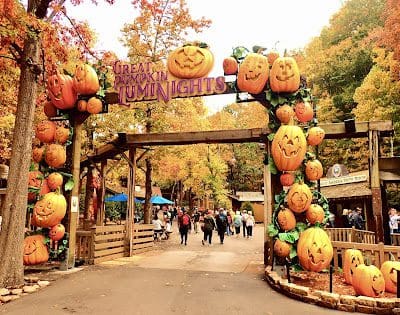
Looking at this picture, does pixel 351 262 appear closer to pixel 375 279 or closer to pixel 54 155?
pixel 375 279

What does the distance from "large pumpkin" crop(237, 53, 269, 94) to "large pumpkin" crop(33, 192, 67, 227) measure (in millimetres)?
5644

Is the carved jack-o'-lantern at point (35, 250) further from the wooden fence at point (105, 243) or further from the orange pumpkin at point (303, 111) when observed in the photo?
the orange pumpkin at point (303, 111)

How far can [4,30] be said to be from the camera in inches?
299

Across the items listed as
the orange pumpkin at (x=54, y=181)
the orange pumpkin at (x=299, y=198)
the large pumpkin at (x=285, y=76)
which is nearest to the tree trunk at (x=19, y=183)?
the orange pumpkin at (x=54, y=181)

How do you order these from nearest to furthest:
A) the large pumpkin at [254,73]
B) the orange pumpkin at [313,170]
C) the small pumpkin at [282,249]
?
the small pumpkin at [282,249], the orange pumpkin at [313,170], the large pumpkin at [254,73]

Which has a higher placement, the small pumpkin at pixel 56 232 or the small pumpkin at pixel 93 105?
the small pumpkin at pixel 93 105

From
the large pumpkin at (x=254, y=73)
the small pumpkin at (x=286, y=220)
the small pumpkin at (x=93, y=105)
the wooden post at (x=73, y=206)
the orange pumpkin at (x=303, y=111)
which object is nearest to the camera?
the small pumpkin at (x=286, y=220)

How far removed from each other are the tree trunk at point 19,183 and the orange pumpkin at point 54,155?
165cm

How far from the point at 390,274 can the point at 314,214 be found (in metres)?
2.25

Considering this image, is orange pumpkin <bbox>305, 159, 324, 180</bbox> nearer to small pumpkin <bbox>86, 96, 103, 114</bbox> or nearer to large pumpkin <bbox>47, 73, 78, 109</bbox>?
small pumpkin <bbox>86, 96, 103, 114</bbox>

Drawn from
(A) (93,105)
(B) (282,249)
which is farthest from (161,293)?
(A) (93,105)

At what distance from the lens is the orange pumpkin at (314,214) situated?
345 inches

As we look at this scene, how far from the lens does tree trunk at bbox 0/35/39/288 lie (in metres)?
7.80

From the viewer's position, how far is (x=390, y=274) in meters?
6.82
